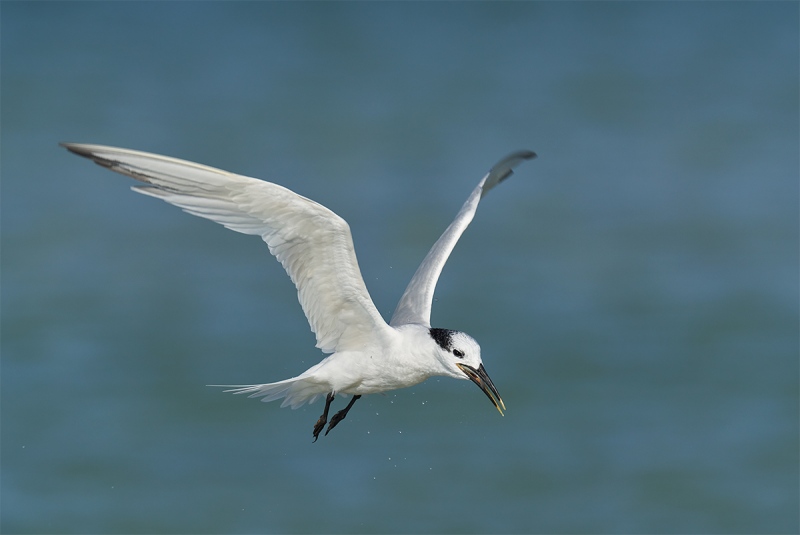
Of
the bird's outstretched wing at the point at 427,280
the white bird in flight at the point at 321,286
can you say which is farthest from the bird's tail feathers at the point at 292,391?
the bird's outstretched wing at the point at 427,280

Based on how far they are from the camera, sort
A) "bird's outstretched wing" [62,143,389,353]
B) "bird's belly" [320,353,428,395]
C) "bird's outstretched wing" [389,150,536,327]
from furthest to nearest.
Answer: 1. "bird's outstretched wing" [389,150,536,327]
2. "bird's belly" [320,353,428,395]
3. "bird's outstretched wing" [62,143,389,353]

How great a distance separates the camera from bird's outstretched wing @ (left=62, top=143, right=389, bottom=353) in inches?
218

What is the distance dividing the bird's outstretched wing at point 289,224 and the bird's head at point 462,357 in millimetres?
378

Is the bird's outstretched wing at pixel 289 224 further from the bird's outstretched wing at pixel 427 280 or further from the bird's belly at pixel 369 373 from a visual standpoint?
the bird's outstretched wing at pixel 427 280

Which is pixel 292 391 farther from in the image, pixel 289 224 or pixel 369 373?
pixel 289 224

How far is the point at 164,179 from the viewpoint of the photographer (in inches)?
220

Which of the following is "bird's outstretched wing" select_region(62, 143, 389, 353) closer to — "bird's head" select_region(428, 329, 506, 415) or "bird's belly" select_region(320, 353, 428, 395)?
"bird's belly" select_region(320, 353, 428, 395)

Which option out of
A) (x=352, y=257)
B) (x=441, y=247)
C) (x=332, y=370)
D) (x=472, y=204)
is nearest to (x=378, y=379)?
(x=332, y=370)

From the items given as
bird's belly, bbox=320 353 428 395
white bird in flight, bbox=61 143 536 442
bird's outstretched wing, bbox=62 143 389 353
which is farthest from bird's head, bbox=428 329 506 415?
bird's outstretched wing, bbox=62 143 389 353

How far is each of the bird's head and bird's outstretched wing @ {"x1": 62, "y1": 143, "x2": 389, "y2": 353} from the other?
14.9 inches

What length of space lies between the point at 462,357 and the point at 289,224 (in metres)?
1.21

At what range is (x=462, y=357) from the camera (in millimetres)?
6133

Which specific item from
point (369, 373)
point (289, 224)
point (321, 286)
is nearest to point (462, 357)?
point (369, 373)

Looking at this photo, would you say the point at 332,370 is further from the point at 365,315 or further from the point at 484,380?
the point at 484,380
